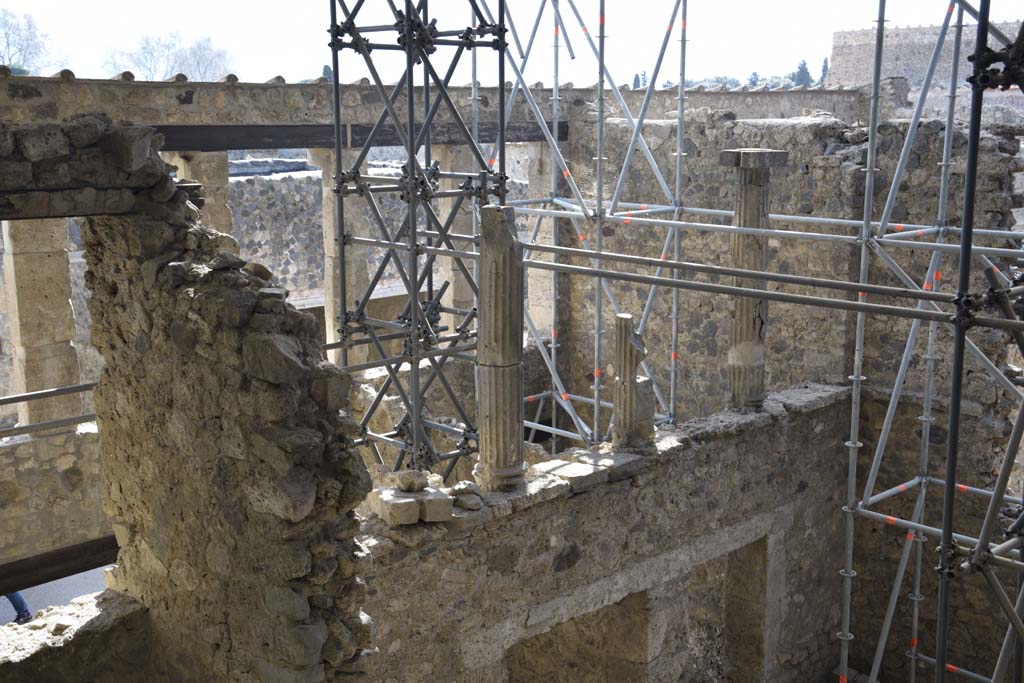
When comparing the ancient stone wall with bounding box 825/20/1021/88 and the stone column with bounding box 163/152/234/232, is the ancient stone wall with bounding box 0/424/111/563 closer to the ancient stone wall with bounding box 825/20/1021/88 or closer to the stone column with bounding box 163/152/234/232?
the stone column with bounding box 163/152/234/232

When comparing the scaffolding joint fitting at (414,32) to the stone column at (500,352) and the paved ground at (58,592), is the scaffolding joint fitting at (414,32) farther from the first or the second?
the paved ground at (58,592)

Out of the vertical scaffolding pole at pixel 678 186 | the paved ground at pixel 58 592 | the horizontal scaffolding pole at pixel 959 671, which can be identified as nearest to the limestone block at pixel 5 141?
the vertical scaffolding pole at pixel 678 186

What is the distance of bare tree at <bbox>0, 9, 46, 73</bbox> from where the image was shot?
35.8 metres

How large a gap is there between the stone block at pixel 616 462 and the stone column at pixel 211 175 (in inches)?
171

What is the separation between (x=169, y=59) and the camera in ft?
162

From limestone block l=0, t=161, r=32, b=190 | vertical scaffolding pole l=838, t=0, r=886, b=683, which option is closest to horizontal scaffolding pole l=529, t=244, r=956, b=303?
vertical scaffolding pole l=838, t=0, r=886, b=683

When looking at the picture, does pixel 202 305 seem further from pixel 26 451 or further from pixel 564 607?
pixel 26 451

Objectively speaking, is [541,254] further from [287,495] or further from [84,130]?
[287,495]

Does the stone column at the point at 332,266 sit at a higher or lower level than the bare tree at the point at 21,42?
lower

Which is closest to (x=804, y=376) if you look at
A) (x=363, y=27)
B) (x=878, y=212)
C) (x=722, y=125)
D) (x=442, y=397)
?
(x=878, y=212)

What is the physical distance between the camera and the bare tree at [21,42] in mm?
35812

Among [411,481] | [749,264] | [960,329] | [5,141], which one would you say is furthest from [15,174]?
[749,264]

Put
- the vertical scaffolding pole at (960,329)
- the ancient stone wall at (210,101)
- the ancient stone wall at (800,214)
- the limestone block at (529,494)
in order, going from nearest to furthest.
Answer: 1. the vertical scaffolding pole at (960,329)
2. the limestone block at (529,494)
3. the ancient stone wall at (800,214)
4. the ancient stone wall at (210,101)

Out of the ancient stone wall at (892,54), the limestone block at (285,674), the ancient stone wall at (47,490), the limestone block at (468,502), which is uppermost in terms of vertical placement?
the ancient stone wall at (892,54)
